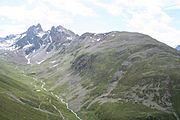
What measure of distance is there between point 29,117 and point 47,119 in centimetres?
1428

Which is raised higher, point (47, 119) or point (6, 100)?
point (6, 100)

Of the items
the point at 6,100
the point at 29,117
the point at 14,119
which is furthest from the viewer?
the point at 6,100

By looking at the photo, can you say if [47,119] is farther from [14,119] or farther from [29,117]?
[14,119]

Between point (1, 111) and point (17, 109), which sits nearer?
point (1, 111)

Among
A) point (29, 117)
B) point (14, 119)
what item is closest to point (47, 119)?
point (29, 117)

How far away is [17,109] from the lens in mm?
190750

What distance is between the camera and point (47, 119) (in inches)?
7741

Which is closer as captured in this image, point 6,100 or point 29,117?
point 29,117

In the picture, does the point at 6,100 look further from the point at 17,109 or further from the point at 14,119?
the point at 14,119

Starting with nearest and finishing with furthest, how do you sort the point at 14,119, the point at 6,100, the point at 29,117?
the point at 14,119 → the point at 29,117 → the point at 6,100

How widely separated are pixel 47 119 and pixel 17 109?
17.8 m

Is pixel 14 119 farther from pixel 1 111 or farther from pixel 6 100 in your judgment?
pixel 6 100

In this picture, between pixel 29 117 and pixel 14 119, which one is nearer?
pixel 14 119

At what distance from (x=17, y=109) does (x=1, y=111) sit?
627 inches
